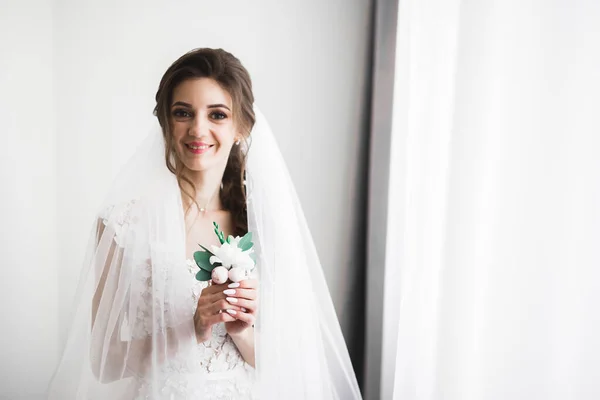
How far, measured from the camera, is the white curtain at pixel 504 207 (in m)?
0.80

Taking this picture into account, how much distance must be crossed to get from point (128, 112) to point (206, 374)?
1.16m

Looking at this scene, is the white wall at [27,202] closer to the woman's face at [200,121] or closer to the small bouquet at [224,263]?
the woman's face at [200,121]

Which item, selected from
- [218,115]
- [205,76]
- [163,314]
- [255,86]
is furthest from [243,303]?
[255,86]

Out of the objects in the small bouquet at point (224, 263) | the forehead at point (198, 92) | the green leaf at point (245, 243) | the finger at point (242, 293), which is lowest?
the finger at point (242, 293)

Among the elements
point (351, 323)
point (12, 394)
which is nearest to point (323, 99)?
point (351, 323)

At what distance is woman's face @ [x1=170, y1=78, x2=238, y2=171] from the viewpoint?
1.25 m

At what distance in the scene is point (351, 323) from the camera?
6.35 feet

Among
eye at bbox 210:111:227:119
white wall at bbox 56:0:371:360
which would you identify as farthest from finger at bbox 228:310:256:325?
white wall at bbox 56:0:371:360

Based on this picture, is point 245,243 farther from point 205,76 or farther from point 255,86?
point 255,86

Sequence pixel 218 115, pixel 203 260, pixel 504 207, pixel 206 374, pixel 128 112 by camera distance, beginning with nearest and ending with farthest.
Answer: pixel 504 207 < pixel 203 260 < pixel 206 374 < pixel 218 115 < pixel 128 112

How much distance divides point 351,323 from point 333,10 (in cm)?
144

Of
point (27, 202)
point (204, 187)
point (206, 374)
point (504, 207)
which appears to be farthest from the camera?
point (27, 202)

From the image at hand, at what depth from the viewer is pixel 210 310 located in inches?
42.8

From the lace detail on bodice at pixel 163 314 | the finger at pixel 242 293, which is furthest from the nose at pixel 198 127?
the finger at pixel 242 293
